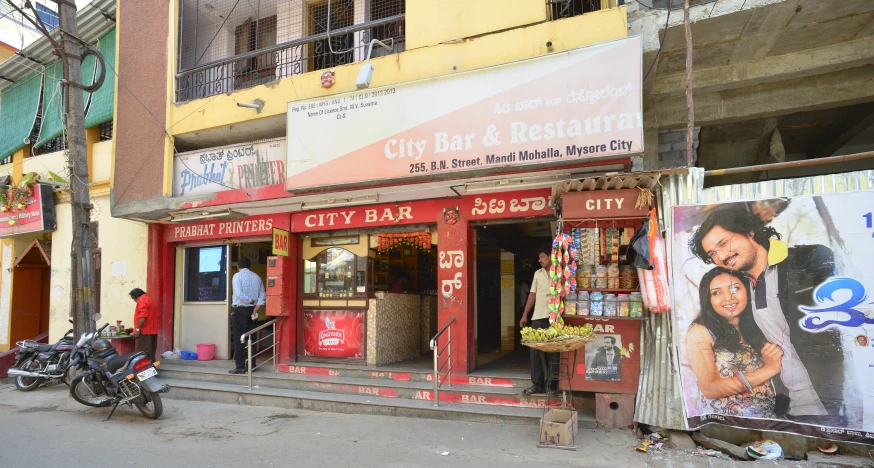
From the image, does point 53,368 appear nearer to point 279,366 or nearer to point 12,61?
point 279,366

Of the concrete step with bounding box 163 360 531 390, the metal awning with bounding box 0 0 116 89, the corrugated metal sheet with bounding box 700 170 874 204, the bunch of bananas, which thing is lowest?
the concrete step with bounding box 163 360 531 390

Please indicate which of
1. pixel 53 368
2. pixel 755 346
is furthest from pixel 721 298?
pixel 53 368

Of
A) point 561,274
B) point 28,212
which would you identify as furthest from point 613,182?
point 28,212

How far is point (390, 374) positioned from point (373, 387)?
549 millimetres

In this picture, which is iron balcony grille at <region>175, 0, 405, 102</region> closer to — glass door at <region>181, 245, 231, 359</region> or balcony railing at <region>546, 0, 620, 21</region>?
balcony railing at <region>546, 0, 620, 21</region>

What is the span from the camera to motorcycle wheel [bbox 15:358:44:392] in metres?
10.1

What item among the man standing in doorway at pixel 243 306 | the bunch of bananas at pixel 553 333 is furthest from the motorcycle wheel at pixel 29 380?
the bunch of bananas at pixel 553 333

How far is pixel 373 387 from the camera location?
8297 mm

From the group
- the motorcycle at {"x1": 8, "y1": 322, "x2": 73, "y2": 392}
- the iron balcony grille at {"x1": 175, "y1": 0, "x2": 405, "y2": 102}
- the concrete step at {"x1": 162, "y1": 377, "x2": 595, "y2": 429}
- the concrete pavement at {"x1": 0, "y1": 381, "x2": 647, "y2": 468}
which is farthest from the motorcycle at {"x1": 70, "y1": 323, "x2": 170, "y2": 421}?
the iron balcony grille at {"x1": 175, "y1": 0, "x2": 405, "y2": 102}

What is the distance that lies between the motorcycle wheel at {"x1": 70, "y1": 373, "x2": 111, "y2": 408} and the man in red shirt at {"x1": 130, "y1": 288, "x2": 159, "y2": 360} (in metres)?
2.02

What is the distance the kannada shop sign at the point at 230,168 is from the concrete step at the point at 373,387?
3390mm

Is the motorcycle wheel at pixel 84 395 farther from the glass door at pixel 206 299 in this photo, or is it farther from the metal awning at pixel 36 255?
the metal awning at pixel 36 255

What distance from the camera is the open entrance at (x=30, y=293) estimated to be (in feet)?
47.8

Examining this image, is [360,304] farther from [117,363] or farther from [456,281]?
[117,363]
